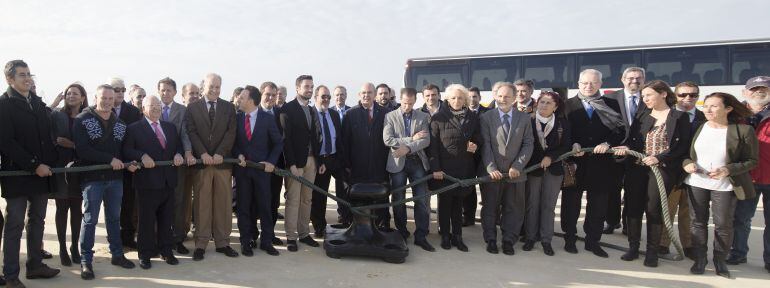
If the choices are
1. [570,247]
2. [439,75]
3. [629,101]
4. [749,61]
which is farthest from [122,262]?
[749,61]

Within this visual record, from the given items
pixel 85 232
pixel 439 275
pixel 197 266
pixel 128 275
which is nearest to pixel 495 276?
pixel 439 275

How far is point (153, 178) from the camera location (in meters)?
4.25

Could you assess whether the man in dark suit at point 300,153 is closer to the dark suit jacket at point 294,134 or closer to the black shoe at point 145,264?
the dark suit jacket at point 294,134

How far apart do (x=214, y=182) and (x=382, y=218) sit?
6.79ft

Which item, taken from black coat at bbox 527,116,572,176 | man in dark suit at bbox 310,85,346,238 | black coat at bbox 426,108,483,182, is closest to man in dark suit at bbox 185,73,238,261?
man in dark suit at bbox 310,85,346,238

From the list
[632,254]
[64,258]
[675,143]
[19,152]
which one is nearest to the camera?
[19,152]

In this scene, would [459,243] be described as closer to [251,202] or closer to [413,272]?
[413,272]

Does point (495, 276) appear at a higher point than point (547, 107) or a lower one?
lower

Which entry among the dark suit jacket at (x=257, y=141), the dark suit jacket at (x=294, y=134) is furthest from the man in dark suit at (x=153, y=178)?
the dark suit jacket at (x=294, y=134)

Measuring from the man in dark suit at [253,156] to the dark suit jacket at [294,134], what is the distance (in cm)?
10

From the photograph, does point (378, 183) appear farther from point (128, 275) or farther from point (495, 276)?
point (128, 275)

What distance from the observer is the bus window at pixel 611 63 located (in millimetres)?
12734

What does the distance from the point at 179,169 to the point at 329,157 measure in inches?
64.3

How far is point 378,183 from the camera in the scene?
16.2ft
